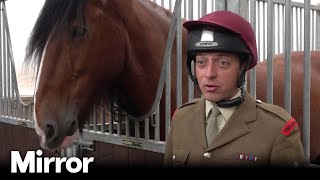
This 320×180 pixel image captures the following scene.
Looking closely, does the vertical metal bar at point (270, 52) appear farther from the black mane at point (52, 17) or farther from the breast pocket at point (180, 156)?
the black mane at point (52, 17)

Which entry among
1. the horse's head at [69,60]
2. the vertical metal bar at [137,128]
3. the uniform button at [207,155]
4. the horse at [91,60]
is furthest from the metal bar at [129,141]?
the uniform button at [207,155]

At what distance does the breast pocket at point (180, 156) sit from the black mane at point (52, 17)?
75 centimetres

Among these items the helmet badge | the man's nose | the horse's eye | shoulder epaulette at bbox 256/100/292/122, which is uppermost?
the horse's eye

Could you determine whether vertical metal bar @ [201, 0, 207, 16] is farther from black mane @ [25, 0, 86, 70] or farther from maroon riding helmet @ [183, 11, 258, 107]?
maroon riding helmet @ [183, 11, 258, 107]

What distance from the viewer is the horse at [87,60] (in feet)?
4.72

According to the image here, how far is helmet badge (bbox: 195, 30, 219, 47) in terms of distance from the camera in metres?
0.82

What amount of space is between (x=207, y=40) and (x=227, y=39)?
44 millimetres

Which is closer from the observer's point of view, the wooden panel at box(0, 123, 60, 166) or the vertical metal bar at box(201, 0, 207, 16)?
the vertical metal bar at box(201, 0, 207, 16)

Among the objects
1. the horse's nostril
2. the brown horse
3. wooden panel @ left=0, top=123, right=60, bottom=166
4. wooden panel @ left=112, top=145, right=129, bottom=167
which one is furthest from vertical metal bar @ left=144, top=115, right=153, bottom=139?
wooden panel @ left=0, top=123, right=60, bottom=166

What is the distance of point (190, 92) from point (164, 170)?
595 millimetres

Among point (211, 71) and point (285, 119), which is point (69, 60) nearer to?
point (211, 71)

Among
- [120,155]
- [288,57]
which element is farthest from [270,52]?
[120,155]

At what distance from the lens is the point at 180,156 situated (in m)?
0.90

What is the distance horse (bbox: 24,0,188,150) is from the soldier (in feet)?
2.23
